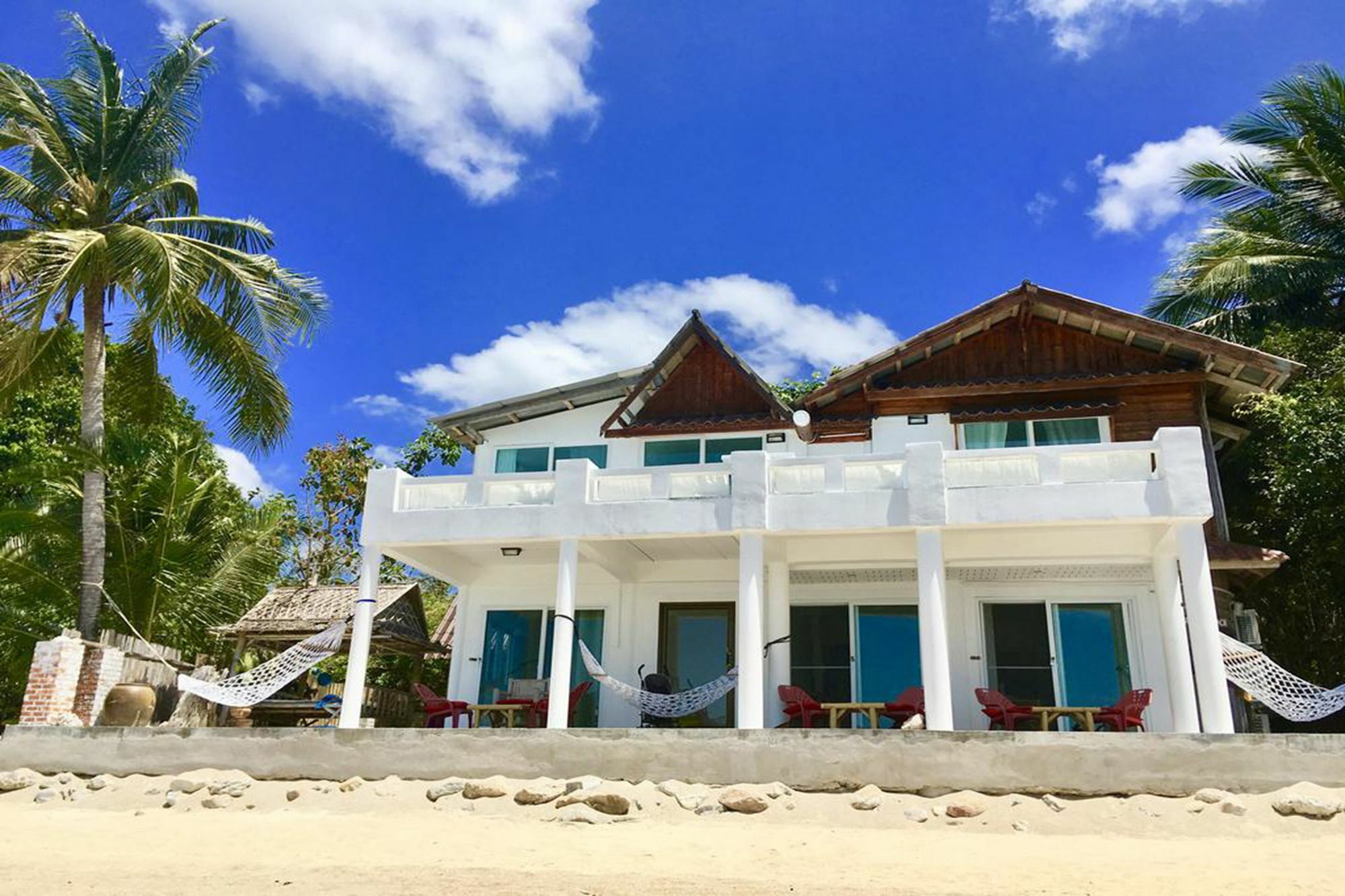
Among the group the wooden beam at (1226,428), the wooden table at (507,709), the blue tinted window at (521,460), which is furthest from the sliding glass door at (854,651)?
the wooden beam at (1226,428)

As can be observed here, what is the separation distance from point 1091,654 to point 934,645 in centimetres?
404

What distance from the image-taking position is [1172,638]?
13.4 meters

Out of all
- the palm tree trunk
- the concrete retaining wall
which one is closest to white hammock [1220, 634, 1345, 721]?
the concrete retaining wall

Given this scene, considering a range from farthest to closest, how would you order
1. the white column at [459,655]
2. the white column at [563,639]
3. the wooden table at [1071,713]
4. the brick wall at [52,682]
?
the white column at [459,655] → the brick wall at [52,682] → the white column at [563,639] → the wooden table at [1071,713]

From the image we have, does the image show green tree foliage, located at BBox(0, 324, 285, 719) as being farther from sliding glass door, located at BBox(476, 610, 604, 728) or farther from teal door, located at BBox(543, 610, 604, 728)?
teal door, located at BBox(543, 610, 604, 728)

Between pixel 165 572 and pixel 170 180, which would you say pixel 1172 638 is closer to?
pixel 165 572

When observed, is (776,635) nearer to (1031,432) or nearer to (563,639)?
(563,639)

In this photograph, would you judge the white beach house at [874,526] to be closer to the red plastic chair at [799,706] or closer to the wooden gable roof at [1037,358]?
the wooden gable roof at [1037,358]

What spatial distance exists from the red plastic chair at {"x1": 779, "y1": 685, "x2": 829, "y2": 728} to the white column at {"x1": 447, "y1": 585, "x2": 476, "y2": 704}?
5.43 metres

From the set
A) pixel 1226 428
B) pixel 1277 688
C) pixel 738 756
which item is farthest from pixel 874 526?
pixel 1226 428

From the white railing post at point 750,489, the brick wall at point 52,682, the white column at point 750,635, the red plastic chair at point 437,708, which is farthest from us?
the red plastic chair at point 437,708

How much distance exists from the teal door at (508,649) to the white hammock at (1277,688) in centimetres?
979

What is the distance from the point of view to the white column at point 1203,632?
11.3 m

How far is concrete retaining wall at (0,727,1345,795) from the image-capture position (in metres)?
10.5
